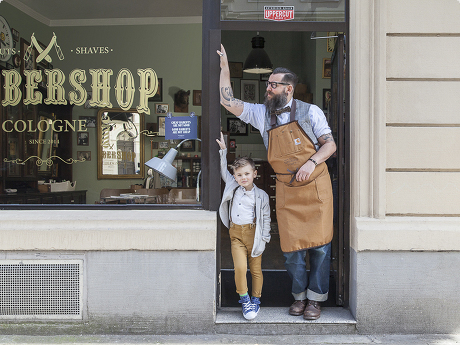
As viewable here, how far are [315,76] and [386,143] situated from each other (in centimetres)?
319

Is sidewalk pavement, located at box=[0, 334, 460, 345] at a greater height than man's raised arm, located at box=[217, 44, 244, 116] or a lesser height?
lesser

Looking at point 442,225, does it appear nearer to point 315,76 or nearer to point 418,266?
point 418,266

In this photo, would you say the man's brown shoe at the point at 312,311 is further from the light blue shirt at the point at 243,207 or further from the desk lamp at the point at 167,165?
the desk lamp at the point at 167,165

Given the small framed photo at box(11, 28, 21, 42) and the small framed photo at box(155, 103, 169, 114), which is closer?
the small framed photo at box(155, 103, 169, 114)

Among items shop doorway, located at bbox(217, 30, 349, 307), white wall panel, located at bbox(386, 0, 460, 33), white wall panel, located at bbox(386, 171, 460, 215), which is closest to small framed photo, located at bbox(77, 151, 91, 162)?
shop doorway, located at bbox(217, 30, 349, 307)

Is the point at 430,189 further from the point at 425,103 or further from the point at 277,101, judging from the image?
the point at 277,101

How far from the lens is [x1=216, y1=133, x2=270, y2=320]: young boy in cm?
376

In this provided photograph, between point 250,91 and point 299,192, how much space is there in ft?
19.4

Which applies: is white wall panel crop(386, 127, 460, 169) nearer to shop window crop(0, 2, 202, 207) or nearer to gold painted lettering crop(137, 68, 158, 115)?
shop window crop(0, 2, 202, 207)

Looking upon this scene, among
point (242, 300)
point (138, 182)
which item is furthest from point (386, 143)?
point (138, 182)

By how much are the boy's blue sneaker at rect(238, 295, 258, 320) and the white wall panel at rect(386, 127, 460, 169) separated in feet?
6.08

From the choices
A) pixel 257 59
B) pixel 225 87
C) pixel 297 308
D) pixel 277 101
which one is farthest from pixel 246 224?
pixel 257 59

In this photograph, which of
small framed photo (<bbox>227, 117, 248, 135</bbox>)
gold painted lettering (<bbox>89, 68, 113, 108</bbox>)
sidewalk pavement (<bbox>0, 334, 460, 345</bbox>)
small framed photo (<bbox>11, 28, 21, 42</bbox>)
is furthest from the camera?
small framed photo (<bbox>227, 117, 248, 135</bbox>)

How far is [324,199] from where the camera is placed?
3.71 m
